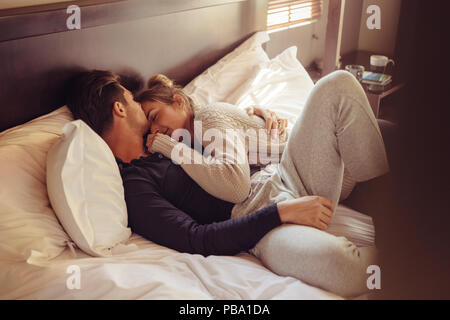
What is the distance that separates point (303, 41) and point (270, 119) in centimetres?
147

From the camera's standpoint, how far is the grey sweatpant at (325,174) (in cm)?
94

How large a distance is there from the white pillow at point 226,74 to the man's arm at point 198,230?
0.66 m

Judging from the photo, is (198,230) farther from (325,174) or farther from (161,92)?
(161,92)

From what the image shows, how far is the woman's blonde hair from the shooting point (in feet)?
4.60

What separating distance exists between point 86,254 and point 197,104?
30.8 inches

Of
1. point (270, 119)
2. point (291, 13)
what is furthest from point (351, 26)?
point (270, 119)

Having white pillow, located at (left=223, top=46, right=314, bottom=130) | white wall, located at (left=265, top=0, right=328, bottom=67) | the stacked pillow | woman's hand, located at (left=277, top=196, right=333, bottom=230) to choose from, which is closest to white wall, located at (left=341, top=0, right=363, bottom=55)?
white wall, located at (left=265, top=0, right=328, bottom=67)

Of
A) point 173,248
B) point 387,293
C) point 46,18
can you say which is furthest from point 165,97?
A: point 387,293

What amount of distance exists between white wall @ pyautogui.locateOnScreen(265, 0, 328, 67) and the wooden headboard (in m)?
0.46

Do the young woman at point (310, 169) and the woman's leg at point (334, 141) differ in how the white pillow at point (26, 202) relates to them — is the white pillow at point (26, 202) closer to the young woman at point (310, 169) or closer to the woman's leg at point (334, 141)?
the young woman at point (310, 169)

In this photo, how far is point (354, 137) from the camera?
1.10 meters

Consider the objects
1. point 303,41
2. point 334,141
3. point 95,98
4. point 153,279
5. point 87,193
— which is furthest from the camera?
point 303,41

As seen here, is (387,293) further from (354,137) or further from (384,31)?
(384,31)

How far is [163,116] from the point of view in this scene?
1379 mm
